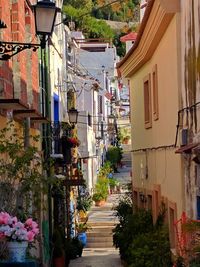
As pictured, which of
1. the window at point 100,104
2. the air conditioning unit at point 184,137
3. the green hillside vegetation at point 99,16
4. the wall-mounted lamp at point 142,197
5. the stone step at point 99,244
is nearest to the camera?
the air conditioning unit at point 184,137

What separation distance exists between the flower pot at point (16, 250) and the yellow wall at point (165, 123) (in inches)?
169

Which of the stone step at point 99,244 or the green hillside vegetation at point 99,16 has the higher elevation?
the green hillside vegetation at point 99,16

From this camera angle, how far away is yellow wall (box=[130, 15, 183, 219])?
13.1 metres

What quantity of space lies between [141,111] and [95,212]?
19.3 meters

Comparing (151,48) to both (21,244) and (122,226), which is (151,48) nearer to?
(122,226)

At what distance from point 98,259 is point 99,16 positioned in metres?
103

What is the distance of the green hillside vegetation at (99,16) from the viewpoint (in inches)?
3132

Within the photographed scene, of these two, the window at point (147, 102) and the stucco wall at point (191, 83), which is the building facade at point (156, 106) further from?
the stucco wall at point (191, 83)

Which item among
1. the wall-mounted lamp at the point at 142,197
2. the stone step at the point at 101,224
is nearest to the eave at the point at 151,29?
the wall-mounted lamp at the point at 142,197

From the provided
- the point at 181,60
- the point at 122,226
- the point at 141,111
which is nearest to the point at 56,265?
the point at 122,226

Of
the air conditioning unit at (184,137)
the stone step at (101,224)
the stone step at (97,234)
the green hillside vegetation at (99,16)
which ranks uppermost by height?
the green hillside vegetation at (99,16)

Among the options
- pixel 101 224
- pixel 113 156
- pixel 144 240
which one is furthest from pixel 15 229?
pixel 113 156

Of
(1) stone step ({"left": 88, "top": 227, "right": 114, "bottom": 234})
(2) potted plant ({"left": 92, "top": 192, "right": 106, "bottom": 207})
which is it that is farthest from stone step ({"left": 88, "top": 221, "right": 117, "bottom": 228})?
(2) potted plant ({"left": 92, "top": 192, "right": 106, "bottom": 207})

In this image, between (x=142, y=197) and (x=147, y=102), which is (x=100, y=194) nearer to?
(x=142, y=197)
